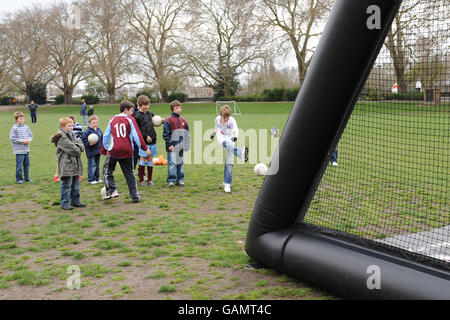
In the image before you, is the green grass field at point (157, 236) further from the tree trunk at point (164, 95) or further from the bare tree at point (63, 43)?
the bare tree at point (63, 43)

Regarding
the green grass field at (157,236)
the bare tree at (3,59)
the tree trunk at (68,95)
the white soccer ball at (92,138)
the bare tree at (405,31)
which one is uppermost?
the bare tree at (3,59)

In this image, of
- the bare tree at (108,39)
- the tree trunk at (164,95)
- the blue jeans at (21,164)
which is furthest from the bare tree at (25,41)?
the blue jeans at (21,164)

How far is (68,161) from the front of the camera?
740cm

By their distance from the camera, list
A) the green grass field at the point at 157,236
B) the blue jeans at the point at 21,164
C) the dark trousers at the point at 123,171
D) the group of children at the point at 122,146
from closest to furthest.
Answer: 1. the green grass field at the point at 157,236
2. the group of children at the point at 122,146
3. the dark trousers at the point at 123,171
4. the blue jeans at the point at 21,164

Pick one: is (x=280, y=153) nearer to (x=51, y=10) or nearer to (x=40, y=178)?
(x=40, y=178)

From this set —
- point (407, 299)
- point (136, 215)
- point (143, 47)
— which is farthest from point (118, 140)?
point (143, 47)

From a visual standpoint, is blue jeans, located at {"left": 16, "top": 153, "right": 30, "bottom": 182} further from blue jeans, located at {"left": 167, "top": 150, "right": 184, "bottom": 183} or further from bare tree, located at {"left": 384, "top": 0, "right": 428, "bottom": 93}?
bare tree, located at {"left": 384, "top": 0, "right": 428, "bottom": 93}

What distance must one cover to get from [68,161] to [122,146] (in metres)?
0.94

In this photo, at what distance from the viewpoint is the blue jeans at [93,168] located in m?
9.74

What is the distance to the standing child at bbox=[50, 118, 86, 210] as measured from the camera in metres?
7.38

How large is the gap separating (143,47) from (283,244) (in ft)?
181

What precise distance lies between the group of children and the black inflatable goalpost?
372 cm

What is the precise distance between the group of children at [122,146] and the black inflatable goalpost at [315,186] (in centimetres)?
372

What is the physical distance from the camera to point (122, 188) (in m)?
9.34
